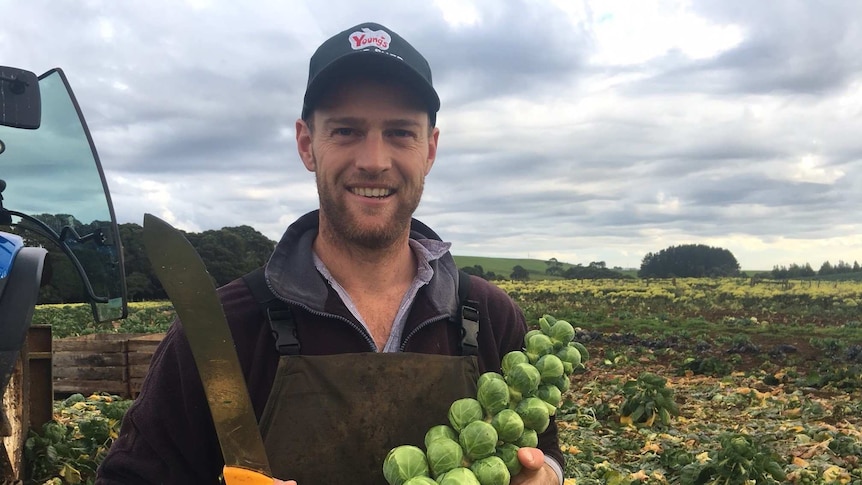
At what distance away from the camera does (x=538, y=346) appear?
8.32 feet

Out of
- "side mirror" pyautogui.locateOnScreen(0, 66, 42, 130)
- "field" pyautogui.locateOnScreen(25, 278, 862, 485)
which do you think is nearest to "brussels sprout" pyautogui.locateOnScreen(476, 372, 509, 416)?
"side mirror" pyautogui.locateOnScreen(0, 66, 42, 130)

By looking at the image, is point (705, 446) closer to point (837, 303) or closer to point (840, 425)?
point (840, 425)

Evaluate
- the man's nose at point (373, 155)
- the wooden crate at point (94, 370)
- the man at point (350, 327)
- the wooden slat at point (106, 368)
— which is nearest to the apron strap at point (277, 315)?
the man at point (350, 327)

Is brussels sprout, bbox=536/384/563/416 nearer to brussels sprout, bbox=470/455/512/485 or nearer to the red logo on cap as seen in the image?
brussels sprout, bbox=470/455/512/485

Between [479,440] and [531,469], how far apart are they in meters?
0.30

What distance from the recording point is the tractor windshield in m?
5.34

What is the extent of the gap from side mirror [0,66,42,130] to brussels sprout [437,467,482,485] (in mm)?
3512

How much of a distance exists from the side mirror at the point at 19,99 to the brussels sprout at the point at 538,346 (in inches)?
134

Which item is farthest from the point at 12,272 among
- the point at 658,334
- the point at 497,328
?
the point at 658,334

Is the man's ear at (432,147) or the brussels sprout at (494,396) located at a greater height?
the man's ear at (432,147)

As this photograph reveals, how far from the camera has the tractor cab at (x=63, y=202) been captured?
17.4 ft

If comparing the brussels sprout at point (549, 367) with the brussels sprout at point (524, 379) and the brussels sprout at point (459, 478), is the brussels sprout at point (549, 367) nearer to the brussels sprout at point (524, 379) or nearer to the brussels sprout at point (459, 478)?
the brussels sprout at point (524, 379)

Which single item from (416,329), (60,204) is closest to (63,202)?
(60,204)

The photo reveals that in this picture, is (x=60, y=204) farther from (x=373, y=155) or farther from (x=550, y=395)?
(x=550, y=395)
